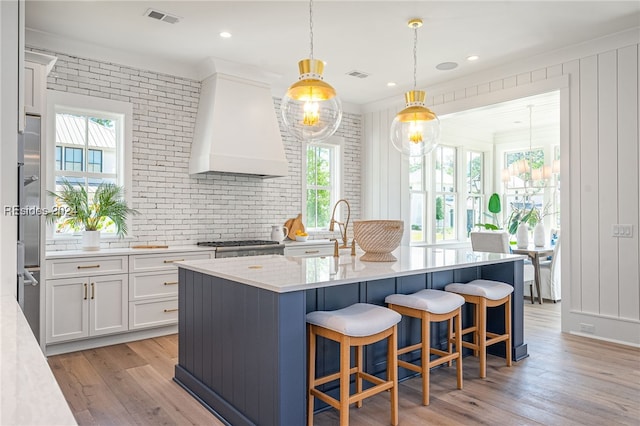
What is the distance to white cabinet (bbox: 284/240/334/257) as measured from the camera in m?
5.29

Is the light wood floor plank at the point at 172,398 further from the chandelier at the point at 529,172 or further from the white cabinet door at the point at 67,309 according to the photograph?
the chandelier at the point at 529,172

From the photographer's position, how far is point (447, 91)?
5488mm

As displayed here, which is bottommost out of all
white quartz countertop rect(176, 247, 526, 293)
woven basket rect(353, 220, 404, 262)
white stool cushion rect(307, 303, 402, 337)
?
white stool cushion rect(307, 303, 402, 337)

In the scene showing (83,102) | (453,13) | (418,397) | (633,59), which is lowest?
(418,397)

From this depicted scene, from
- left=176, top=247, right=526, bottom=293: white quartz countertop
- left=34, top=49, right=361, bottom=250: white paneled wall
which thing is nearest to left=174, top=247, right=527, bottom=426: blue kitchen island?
left=176, top=247, right=526, bottom=293: white quartz countertop

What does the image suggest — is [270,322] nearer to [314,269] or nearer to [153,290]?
[314,269]

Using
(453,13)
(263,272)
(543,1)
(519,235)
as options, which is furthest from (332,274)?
(519,235)

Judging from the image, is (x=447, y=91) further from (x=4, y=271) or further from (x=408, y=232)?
(x=4, y=271)

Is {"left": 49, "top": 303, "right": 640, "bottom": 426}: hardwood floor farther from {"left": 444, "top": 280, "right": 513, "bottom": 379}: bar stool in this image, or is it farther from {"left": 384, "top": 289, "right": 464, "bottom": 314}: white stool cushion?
{"left": 384, "top": 289, "right": 464, "bottom": 314}: white stool cushion

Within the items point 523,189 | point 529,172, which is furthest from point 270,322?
point 523,189

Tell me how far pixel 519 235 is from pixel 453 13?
3944mm

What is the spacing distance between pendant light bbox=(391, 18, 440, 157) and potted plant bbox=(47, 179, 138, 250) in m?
2.74

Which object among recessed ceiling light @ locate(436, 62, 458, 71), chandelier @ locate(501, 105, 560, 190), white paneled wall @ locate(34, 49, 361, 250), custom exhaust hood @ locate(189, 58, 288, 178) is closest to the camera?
white paneled wall @ locate(34, 49, 361, 250)

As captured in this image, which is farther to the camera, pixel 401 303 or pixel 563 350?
pixel 563 350
